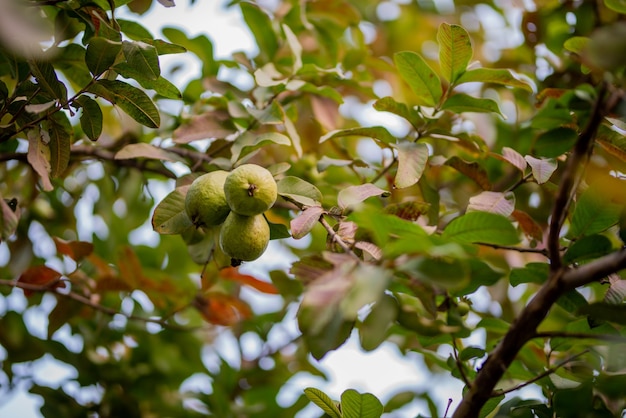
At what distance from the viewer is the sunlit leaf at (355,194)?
0.95 meters

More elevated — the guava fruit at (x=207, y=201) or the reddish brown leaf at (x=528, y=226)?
the reddish brown leaf at (x=528, y=226)

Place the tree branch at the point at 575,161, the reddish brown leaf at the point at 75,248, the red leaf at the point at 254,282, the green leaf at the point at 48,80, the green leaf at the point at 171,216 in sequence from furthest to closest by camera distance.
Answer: the red leaf at the point at 254,282 < the reddish brown leaf at the point at 75,248 < the green leaf at the point at 171,216 < the green leaf at the point at 48,80 < the tree branch at the point at 575,161

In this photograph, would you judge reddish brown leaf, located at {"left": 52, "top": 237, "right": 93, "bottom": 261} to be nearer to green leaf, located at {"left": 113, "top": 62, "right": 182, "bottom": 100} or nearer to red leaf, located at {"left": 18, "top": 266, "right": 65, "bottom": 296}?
red leaf, located at {"left": 18, "top": 266, "right": 65, "bottom": 296}

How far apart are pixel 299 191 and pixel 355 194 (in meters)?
0.10

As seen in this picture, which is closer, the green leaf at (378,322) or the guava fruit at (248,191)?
the green leaf at (378,322)

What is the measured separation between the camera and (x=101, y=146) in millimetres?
1482

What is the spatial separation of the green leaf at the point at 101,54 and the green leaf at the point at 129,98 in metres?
0.02

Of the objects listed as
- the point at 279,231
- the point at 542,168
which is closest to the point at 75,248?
the point at 279,231

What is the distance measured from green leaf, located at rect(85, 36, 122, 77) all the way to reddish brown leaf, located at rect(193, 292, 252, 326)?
743 millimetres

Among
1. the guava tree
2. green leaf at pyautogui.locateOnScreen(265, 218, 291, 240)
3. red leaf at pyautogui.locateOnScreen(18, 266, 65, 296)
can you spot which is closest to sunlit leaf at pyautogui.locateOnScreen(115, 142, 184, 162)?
the guava tree

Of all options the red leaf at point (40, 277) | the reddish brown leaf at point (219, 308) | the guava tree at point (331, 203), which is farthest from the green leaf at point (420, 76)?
the red leaf at point (40, 277)

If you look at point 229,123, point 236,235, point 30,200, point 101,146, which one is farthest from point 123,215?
point 236,235

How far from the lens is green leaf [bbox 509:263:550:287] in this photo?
969mm

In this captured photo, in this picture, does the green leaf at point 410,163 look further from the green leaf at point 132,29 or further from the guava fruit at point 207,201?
the green leaf at point 132,29
